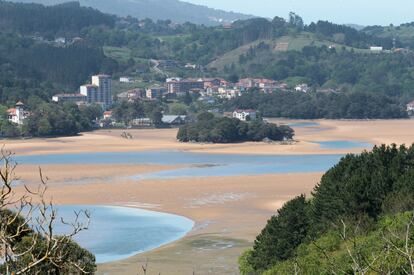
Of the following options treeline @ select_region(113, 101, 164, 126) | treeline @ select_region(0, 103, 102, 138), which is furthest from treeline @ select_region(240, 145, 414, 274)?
treeline @ select_region(113, 101, 164, 126)

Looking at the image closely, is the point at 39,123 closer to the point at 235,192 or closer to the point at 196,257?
the point at 235,192

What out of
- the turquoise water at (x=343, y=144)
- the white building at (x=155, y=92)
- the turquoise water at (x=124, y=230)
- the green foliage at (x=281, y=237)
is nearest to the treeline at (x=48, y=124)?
the turquoise water at (x=343, y=144)

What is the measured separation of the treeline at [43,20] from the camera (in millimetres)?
170125

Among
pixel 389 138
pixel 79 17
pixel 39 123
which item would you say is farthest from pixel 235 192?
pixel 79 17

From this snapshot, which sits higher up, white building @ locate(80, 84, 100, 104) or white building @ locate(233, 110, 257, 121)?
white building @ locate(80, 84, 100, 104)

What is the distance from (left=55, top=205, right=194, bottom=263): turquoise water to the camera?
2858 centimetres

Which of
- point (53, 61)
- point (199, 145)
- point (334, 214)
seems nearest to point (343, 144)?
point (199, 145)

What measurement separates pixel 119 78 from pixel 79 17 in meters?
53.8

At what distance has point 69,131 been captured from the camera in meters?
82.3

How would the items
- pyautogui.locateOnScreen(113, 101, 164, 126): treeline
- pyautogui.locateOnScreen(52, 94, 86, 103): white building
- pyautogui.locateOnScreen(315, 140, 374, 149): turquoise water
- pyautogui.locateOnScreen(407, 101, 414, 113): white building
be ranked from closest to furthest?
pyautogui.locateOnScreen(315, 140, 374, 149): turquoise water → pyautogui.locateOnScreen(113, 101, 164, 126): treeline → pyautogui.locateOnScreen(52, 94, 86, 103): white building → pyautogui.locateOnScreen(407, 101, 414, 113): white building

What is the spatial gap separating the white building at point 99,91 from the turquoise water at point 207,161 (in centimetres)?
5414

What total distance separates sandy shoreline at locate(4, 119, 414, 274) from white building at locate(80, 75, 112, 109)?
138 feet

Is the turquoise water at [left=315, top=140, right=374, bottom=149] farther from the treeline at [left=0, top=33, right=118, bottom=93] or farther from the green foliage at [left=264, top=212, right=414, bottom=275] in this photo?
the treeline at [left=0, top=33, right=118, bottom=93]

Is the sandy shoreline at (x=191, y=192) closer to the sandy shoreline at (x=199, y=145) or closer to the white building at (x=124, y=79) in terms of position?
the sandy shoreline at (x=199, y=145)
